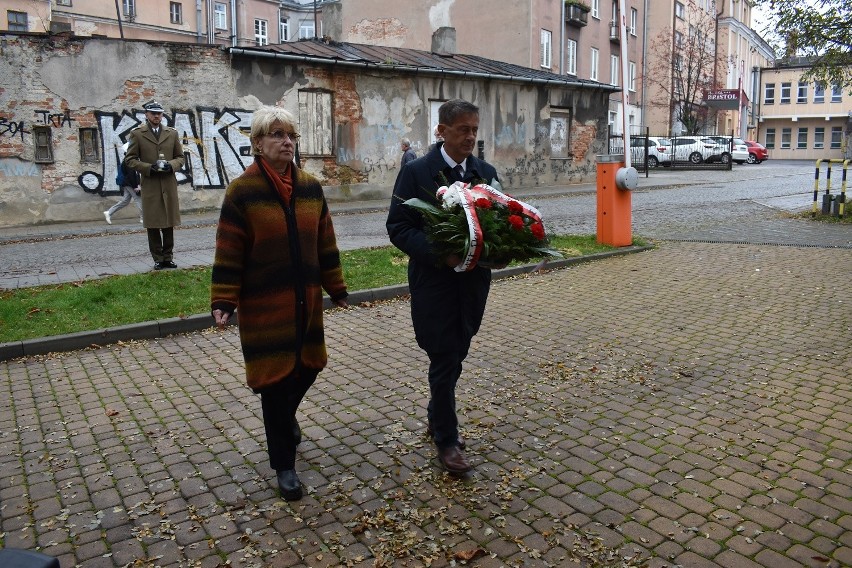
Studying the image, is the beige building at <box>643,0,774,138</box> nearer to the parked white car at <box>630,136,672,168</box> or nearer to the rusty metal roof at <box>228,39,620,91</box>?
the parked white car at <box>630,136,672,168</box>

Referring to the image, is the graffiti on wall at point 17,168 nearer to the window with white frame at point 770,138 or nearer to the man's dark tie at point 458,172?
the man's dark tie at point 458,172

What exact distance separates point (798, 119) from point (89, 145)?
70.0 m

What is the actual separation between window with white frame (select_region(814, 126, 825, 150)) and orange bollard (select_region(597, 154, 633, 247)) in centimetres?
6856

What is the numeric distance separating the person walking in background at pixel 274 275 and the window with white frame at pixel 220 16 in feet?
190

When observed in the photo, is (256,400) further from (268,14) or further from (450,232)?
(268,14)

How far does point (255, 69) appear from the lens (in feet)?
63.8

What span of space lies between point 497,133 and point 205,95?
10.9m

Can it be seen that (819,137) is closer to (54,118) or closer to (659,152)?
(659,152)

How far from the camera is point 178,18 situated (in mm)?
54219

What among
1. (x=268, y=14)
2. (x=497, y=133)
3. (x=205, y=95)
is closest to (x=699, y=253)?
(x=205, y=95)

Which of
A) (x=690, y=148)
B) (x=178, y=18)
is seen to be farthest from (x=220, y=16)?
(x=690, y=148)

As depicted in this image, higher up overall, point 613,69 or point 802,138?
point 613,69

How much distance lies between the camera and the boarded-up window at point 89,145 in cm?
1728

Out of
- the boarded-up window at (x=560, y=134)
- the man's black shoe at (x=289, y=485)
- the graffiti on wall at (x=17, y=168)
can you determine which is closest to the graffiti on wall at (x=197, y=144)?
the graffiti on wall at (x=17, y=168)
